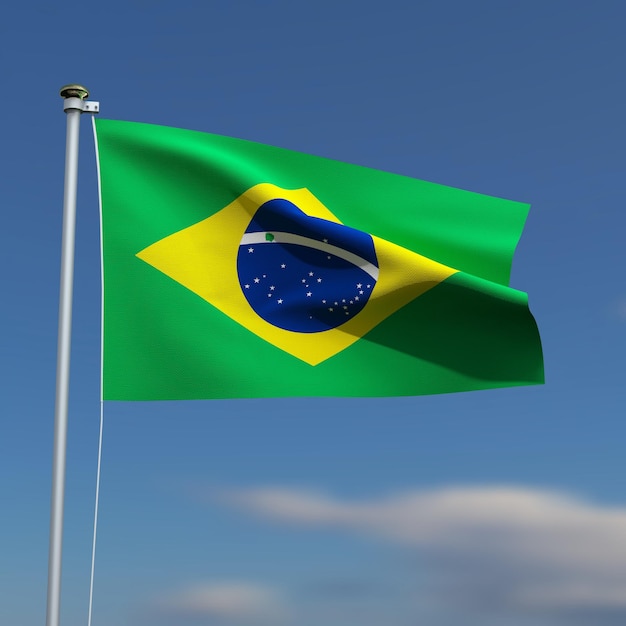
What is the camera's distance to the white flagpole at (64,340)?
8398mm

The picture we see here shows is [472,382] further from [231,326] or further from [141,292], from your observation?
[141,292]

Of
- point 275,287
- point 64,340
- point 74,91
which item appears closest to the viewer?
point 64,340

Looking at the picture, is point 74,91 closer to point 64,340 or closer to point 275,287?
point 64,340

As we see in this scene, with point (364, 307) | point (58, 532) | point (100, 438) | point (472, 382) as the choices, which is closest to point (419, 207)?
point (364, 307)

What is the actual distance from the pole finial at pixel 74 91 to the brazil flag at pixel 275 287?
1.52 feet

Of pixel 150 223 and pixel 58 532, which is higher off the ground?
pixel 150 223

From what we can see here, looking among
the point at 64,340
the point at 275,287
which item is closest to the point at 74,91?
the point at 64,340

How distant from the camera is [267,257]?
34.9ft

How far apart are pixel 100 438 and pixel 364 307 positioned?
3333mm

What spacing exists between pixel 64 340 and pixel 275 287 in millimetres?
2587

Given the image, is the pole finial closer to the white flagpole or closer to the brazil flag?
the white flagpole

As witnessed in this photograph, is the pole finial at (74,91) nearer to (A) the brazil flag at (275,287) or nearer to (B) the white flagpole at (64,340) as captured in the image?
(B) the white flagpole at (64,340)

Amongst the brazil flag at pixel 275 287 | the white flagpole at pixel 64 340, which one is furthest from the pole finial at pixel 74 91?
the brazil flag at pixel 275 287

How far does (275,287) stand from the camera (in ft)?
34.9
